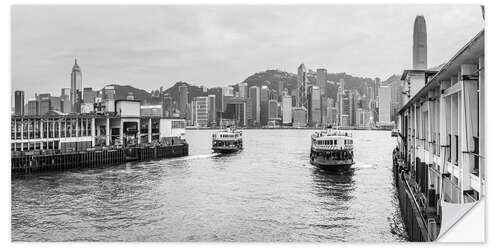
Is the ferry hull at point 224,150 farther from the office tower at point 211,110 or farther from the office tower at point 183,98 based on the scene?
the office tower at point 183,98

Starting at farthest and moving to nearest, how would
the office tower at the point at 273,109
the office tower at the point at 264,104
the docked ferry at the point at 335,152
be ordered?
the docked ferry at the point at 335,152
the office tower at the point at 273,109
the office tower at the point at 264,104

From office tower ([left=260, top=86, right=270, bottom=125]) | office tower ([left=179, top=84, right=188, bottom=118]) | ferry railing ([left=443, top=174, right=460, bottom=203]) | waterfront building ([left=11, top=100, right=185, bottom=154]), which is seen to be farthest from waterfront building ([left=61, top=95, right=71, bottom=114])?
ferry railing ([left=443, top=174, right=460, bottom=203])

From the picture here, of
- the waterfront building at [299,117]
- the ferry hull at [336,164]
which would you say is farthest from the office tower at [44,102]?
the ferry hull at [336,164]

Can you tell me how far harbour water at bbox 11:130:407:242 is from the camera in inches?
450

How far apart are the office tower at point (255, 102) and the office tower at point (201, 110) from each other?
1.56m

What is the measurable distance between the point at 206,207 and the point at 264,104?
419 cm

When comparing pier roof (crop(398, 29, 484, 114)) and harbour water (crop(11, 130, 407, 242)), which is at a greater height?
pier roof (crop(398, 29, 484, 114))

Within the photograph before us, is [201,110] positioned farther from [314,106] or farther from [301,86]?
[301,86]

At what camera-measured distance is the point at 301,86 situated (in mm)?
13312

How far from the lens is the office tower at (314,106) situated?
14.0m

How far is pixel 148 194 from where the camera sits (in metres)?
17.6

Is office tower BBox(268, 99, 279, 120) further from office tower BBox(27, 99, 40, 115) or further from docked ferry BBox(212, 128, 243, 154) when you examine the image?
docked ferry BBox(212, 128, 243, 154)

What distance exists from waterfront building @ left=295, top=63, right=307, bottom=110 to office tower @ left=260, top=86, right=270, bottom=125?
1.04 meters
